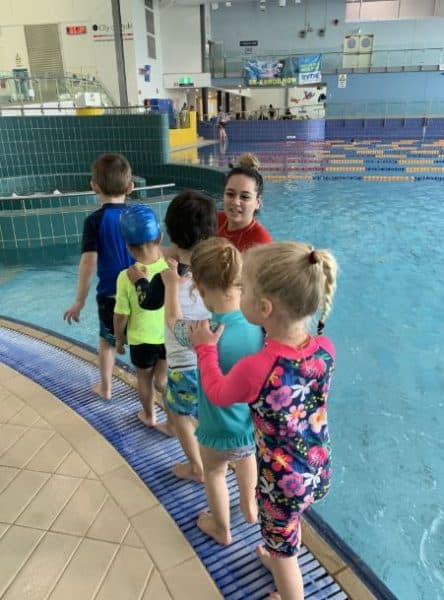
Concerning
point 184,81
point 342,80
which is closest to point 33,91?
point 184,81

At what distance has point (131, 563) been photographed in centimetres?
168

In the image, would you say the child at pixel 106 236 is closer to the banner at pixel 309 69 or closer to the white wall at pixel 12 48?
the white wall at pixel 12 48

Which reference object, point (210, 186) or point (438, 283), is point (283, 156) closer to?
point (210, 186)

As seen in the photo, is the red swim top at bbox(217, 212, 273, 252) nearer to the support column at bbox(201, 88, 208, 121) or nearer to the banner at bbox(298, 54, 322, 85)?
the banner at bbox(298, 54, 322, 85)

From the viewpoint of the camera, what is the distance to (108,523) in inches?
72.9

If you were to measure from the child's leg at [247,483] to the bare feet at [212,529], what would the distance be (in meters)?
0.11

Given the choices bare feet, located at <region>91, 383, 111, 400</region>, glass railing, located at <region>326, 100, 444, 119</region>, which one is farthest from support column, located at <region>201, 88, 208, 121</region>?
bare feet, located at <region>91, 383, 111, 400</region>

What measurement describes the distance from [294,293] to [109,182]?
145 centimetres

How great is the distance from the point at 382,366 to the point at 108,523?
243 centimetres

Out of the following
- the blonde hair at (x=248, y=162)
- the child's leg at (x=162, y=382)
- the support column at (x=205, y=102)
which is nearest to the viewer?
the child's leg at (x=162, y=382)

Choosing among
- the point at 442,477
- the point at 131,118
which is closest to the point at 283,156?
the point at 131,118

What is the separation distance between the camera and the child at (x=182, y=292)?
1644 mm

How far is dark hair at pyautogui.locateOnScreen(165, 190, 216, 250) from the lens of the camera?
170cm

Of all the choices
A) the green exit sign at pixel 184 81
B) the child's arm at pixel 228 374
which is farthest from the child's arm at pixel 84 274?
the green exit sign at pixel 184 81
